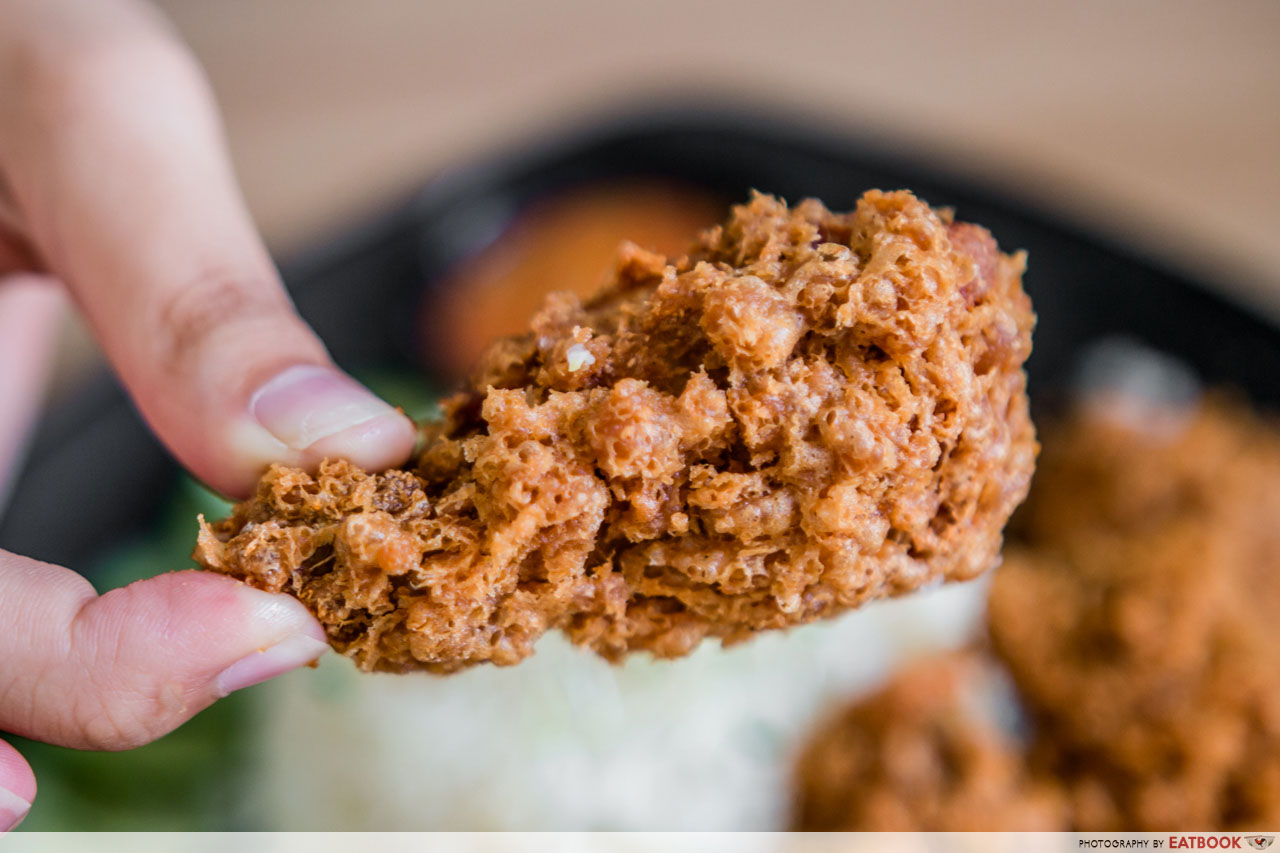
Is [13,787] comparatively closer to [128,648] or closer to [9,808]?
[9,808]

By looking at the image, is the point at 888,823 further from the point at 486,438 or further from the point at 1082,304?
the point at 1082,304

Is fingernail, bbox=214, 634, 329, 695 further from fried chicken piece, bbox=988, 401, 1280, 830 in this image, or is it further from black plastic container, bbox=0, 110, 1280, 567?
black plastic container, bbox=0, 110, 1280, 567

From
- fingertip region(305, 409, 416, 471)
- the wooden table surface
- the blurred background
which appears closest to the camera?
fingertip region(305, 409, 416, 471)

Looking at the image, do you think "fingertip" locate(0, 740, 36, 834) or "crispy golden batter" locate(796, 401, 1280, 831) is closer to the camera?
"fingertip" locate(0, 740, 36, 834)

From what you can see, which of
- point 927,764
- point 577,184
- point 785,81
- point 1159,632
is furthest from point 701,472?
point 785,81

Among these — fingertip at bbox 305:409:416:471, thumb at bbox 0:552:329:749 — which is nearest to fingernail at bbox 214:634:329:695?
thumb at bbox 0:552:329:749

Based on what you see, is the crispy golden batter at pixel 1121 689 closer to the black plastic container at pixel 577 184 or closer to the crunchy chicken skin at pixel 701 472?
the black plastic container at pixel 577 184

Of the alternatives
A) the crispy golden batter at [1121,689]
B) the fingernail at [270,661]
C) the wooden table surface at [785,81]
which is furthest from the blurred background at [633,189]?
the fingernail at [270,661]
